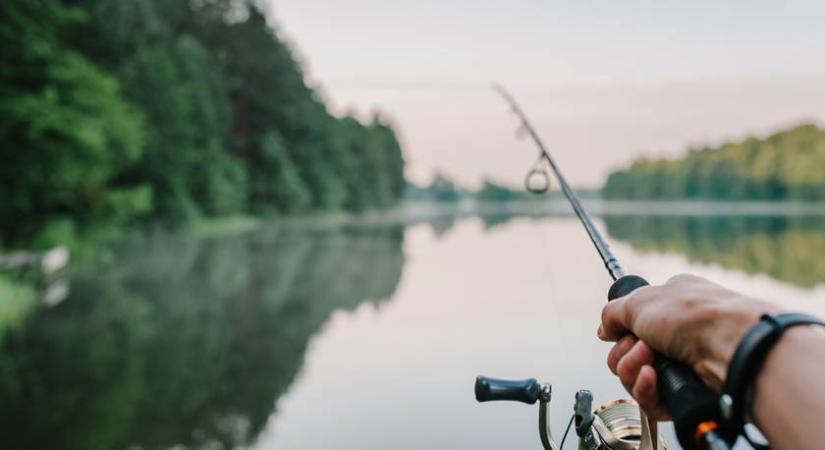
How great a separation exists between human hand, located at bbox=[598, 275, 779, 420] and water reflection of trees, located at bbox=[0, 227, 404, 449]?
21.8ft

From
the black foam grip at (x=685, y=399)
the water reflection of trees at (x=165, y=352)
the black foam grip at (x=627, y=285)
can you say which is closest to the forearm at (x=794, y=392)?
the black foam grip at (x=685, y=399)

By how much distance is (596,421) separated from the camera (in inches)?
91.0

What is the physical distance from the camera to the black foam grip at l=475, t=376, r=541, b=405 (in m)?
1.80

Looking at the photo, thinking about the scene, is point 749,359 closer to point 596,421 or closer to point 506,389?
point 506,389

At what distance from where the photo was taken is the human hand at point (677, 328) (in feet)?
3.48

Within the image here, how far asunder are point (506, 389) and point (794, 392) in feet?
3.17

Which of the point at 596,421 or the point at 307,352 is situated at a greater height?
the point at 596,421

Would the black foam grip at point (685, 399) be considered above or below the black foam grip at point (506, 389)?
above

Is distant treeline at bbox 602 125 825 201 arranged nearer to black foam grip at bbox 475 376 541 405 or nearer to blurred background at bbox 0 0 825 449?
blurred background at bbox 0 0 825 449

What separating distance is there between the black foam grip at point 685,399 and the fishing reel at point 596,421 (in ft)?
2.16

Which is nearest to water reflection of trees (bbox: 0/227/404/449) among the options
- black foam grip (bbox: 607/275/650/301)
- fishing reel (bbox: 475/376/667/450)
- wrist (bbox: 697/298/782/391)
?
fishing reel (bbox: 475/376/667/450)

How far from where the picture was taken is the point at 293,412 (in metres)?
8.35

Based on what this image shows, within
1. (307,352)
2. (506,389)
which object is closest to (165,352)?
(307,352)

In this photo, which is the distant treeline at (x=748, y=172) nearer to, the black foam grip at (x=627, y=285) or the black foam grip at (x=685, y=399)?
the black foam grip at (x=627, y=285)
